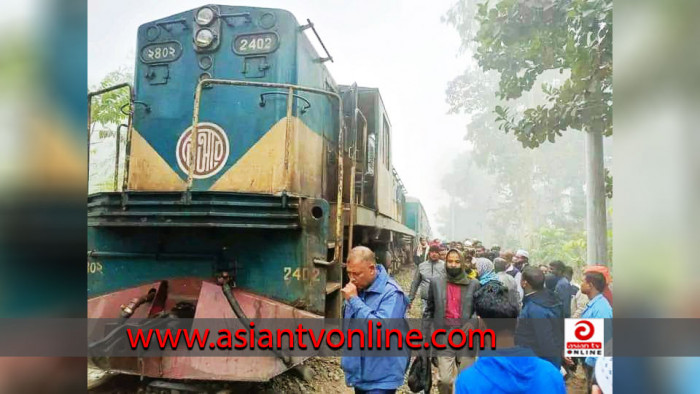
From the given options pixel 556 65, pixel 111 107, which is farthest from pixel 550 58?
pixel 111 107

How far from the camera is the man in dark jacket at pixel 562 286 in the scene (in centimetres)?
317

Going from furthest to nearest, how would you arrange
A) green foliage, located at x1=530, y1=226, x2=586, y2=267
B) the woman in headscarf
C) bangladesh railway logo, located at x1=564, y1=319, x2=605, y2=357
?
the woman in headscarf, green foliage, located at x1=530, y1=226, x2=586, y2=267, bangladesh railway logo, located at x1=564, y1=319, x2=605, y2=357

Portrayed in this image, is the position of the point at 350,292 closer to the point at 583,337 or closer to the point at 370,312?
the point at 370,312

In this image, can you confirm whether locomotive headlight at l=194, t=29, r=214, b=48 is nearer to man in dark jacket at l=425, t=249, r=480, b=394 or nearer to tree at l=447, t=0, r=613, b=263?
tree at l=447, t=0, r=613, b=263

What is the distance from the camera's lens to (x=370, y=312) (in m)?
2.22

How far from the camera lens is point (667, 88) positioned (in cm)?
239

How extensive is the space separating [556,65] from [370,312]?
Result: 2.31 meters

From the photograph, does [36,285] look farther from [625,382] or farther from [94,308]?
[625,382]

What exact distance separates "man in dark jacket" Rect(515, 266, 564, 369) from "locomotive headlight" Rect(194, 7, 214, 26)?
311 centimetres

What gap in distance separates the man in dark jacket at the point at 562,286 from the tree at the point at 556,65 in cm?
28

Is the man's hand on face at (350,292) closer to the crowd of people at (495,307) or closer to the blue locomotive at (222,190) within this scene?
the crowd of people at (495,307)

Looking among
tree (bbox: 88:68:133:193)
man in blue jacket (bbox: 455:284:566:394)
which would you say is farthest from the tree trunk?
tree (bbox: 88:68:133:193)

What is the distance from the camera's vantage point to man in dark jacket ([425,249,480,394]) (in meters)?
3.21

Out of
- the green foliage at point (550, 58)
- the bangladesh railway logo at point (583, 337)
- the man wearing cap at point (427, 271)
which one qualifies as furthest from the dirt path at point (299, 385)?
the green foliage at point (550, 58)
